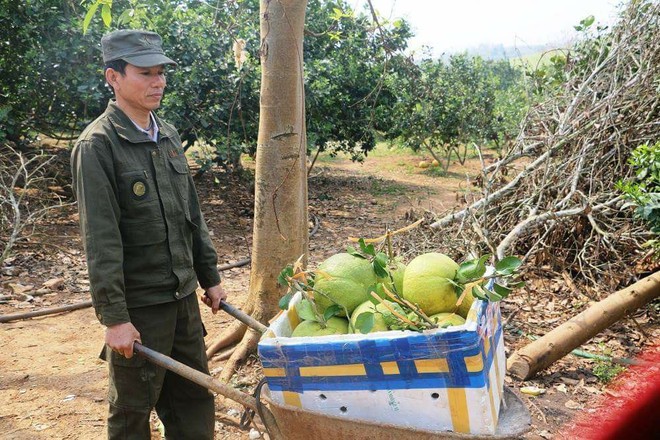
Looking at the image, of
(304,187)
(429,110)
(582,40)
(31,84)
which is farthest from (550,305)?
(429,110)

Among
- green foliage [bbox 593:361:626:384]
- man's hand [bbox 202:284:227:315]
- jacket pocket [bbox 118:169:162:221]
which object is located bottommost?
green foliage [bbox 593:361:626:384]

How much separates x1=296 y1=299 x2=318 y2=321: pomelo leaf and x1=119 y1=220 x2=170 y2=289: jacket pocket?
935mm

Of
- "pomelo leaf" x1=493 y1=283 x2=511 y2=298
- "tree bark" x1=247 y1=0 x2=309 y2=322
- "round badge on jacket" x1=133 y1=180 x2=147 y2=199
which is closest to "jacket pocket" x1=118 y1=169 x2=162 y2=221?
"round badge on jacket" x1=133 y1=180 x2=147 y2=199

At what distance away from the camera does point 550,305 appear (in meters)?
5.49

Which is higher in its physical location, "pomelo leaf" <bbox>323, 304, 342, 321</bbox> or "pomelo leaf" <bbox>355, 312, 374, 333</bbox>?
"pomelo leaf" <bbox>355, 312, 374, 333</bbox>

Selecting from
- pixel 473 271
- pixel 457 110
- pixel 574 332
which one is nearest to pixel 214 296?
pixel 473 271

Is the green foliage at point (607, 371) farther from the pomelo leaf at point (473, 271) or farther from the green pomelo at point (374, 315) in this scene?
the green pomelo at point (374, 315)

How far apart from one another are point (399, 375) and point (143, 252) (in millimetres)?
1492

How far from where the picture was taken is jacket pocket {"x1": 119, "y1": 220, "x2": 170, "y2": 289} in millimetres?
2811

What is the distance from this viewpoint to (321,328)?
85.8 inches

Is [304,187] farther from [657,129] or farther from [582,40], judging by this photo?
[582,40]

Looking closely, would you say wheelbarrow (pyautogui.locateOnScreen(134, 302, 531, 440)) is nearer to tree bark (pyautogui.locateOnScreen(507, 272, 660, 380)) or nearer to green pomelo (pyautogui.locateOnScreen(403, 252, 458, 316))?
green pomelo (pyautogui.locateOnScreen(403, 252, 458, 316))

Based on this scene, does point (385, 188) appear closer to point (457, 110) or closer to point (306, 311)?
point (457, 110)

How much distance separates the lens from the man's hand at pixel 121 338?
262 cm
